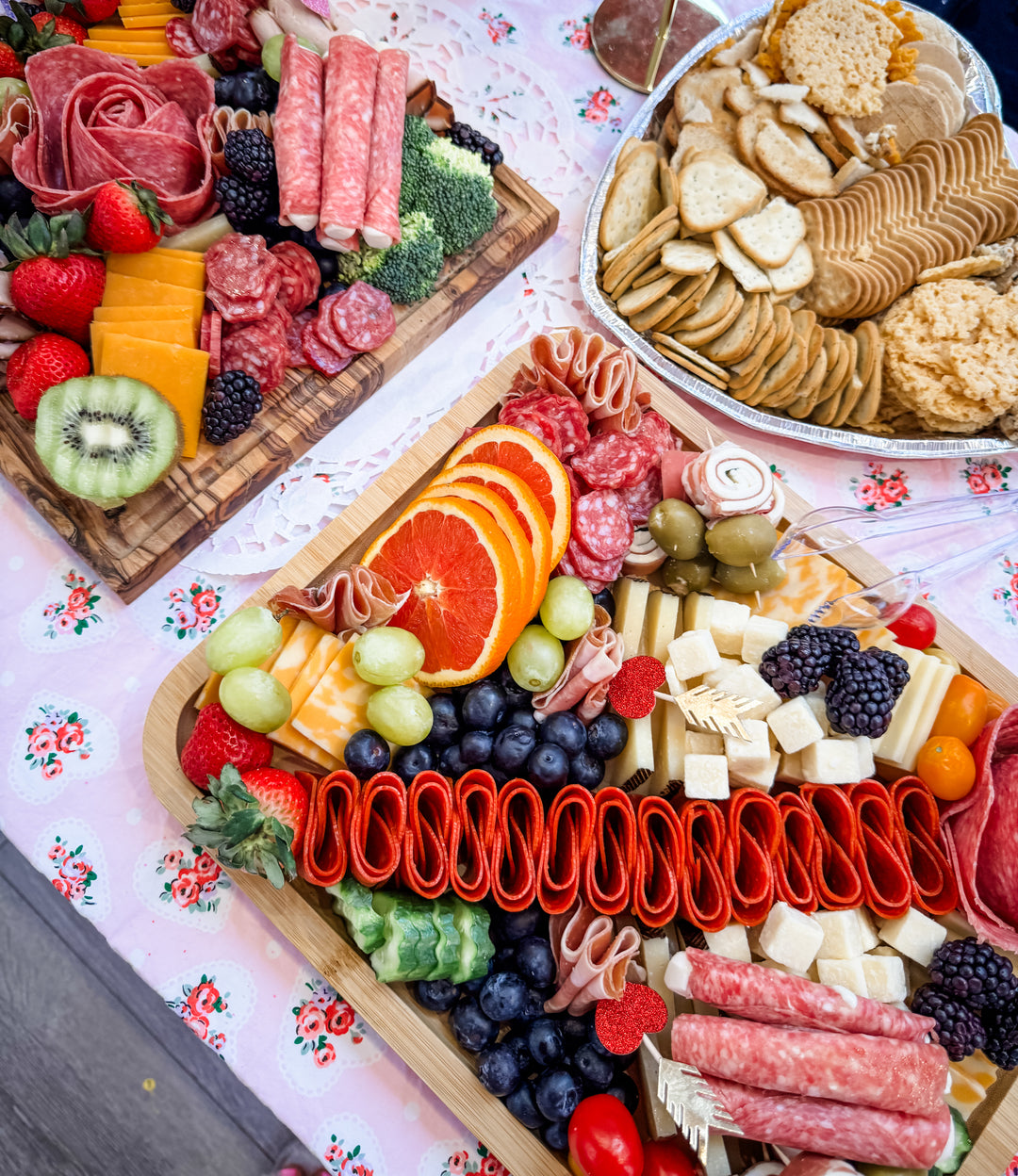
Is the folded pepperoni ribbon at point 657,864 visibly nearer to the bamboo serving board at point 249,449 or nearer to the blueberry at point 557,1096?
the blueberry at point 557,1096

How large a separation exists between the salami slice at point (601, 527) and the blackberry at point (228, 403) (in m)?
0.65

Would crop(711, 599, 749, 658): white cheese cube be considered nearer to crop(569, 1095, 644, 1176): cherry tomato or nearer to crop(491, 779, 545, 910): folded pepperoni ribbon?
crop(491, 779, 545, 910): folded pepperoni ribbon

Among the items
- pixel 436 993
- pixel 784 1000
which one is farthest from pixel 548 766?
pixel 784 1000

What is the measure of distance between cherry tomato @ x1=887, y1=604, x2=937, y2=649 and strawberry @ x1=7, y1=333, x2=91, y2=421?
61.7 inches

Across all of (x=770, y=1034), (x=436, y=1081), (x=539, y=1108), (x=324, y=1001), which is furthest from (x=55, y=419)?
(x=770, y=1034)

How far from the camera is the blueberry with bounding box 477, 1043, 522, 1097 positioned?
1.21 metres

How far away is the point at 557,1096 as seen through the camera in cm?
120

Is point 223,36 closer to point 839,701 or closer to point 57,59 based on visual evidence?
point 57,59

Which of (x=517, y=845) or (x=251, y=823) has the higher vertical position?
(x=251, y=823)

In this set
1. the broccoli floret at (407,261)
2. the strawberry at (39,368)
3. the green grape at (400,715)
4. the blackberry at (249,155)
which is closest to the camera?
the green grape at (400,715)

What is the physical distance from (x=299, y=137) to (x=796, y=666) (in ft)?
4.45

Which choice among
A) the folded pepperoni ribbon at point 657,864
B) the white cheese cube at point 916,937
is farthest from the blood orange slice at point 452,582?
the white cheese cube at point 916,937

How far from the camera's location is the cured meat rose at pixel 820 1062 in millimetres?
1149

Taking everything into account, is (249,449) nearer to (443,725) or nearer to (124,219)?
(124,219)
